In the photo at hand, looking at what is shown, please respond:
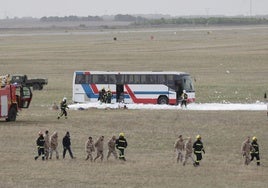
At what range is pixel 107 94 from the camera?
2724 inches

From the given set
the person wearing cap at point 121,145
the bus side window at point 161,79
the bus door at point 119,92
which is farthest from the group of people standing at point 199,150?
the bus door at point 119,92

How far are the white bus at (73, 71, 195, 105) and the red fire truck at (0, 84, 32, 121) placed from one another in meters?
13.0

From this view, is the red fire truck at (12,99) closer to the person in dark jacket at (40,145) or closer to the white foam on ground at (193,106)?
the white foam on ground at (193,106)

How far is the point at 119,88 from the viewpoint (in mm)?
72125

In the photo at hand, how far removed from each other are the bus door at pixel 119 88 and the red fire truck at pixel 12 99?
1324 cm

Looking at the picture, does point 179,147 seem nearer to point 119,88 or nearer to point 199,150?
point 199,150

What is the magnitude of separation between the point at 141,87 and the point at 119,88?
1.83 metres

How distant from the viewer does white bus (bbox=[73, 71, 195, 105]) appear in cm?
7100

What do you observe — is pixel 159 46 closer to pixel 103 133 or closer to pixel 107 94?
pixel 107 94

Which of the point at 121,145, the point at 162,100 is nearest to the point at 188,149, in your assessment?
the point at 121,145

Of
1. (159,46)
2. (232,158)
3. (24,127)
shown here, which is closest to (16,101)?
(24,127)

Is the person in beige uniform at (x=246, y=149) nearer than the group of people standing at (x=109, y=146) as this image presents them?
Yes

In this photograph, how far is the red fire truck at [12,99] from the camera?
56.4m

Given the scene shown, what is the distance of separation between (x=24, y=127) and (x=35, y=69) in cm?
4921
